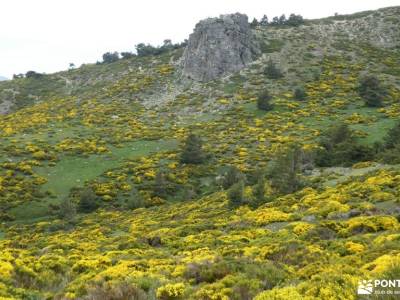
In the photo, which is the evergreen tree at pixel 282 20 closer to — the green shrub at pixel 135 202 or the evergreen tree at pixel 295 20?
the evergreen tree at pixel 295 20

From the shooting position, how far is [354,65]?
314 ft

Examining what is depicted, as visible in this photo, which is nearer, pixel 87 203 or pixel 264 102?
pixel 87 203

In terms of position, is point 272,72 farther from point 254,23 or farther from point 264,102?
point 254,23

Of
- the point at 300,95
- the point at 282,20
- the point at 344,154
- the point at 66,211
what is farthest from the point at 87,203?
the point at 282,20

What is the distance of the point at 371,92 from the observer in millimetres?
75125

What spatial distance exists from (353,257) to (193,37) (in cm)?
9209

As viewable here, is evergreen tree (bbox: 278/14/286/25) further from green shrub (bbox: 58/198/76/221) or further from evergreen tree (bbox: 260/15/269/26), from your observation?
green shrub (bbox: 58/198/76/221)

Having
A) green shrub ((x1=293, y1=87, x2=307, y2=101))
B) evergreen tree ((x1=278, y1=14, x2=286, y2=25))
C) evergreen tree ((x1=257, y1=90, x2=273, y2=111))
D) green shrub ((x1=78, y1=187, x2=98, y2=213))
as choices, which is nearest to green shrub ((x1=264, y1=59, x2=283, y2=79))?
green shrub ((x1=293, y1=87, x2=307, y2=101))

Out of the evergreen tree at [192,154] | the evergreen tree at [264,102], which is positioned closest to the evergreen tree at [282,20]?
the evergreen tree at [264,102]

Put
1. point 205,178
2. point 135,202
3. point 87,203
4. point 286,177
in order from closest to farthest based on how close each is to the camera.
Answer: point 286,177, point 135,202, point 87,203, point 205,178

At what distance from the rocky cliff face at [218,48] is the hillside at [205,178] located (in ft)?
9.78

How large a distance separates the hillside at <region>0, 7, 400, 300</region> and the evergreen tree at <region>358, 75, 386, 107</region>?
4.64ft

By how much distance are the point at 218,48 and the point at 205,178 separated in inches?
2031

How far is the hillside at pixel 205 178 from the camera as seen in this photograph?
48.0ft
